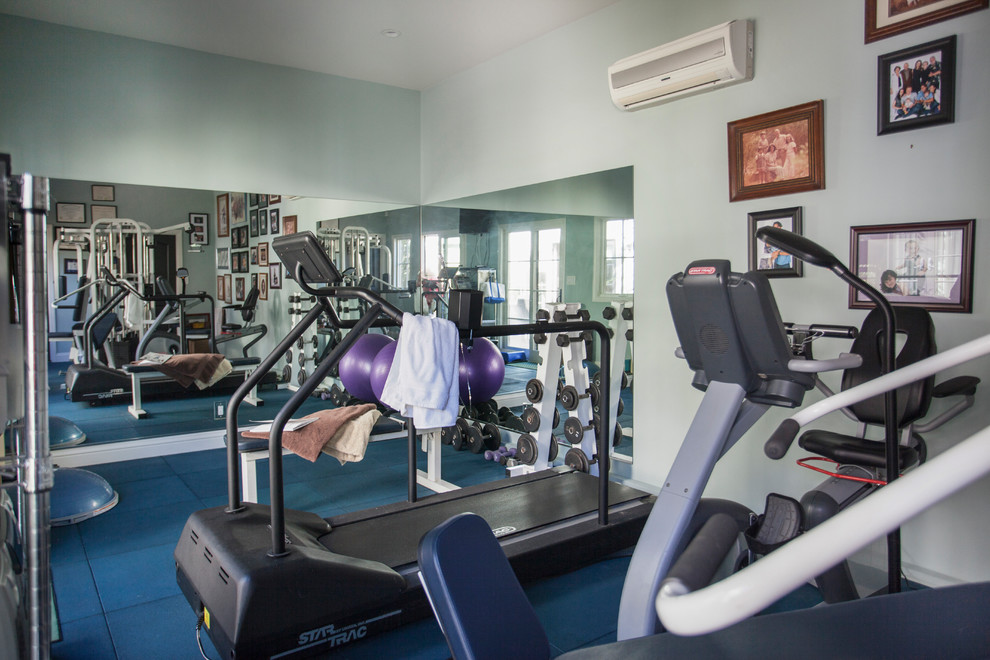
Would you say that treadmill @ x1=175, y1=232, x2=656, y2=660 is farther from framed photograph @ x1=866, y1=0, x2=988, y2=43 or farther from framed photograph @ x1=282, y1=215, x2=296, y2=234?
framed photograph @ x1=282, y1=215, x2=296, y2=234

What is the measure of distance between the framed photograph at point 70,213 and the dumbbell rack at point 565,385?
3297 millimetres

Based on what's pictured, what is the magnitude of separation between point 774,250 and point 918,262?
661 millimetres

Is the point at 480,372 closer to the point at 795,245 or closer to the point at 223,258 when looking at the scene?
the point at 795,245

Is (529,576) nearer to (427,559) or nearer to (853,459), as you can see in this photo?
(853,459)

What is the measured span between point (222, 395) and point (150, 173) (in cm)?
196

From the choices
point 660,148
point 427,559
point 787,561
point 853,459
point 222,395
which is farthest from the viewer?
point 222,395

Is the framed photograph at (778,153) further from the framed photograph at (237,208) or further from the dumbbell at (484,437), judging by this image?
the framed photograph at (237,208)

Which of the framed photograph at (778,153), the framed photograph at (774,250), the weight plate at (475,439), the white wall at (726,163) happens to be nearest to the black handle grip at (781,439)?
the white wall at (726,163)

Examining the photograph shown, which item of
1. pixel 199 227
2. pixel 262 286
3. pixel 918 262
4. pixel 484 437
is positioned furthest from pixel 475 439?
pixel 918 262

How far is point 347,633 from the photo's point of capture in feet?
7.44

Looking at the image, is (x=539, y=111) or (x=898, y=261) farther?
(x=539, y=111)

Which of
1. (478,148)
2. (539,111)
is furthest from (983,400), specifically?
(478,148)

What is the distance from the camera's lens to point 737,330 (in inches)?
68.3

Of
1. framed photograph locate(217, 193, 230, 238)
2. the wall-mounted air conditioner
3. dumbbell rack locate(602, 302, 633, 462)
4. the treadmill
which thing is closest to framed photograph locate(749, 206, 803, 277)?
the wall-mounted air conditioner
